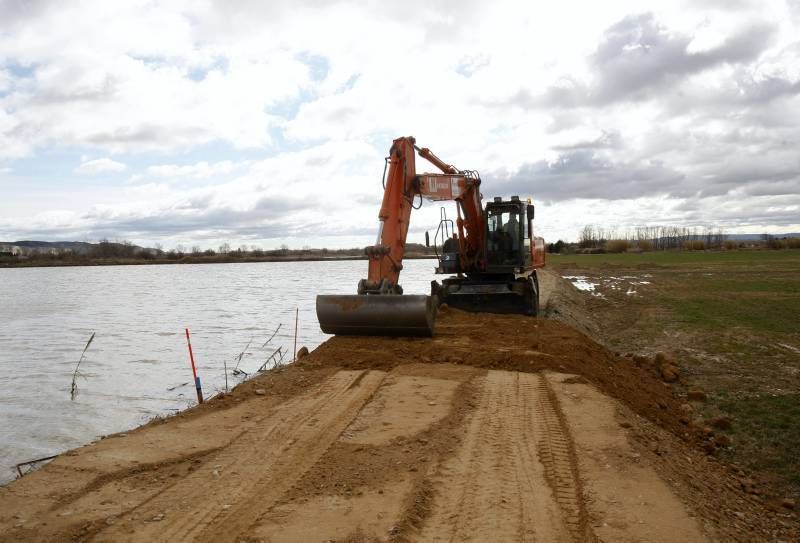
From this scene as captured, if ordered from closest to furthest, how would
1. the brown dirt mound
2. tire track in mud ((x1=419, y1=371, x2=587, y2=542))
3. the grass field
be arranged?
tire track in mud ((x1=419, y1=371, x2=587, y2=542)) < the grass field < the brown dirt mound

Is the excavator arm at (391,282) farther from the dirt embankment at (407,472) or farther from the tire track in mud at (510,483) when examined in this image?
the tire track in mud at (510,483)

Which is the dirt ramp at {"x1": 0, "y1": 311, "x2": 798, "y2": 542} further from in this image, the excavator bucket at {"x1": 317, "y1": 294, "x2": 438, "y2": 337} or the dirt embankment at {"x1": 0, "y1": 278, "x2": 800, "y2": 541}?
the excavator bucket at {"x1": 317, "y1": 294, "x2": 438, "y2": 337}

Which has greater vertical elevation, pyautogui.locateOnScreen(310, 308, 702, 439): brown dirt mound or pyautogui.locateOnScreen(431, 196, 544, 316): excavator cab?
pyautogui.locateOnScreen(431, 196, 544, 316): excavator cab

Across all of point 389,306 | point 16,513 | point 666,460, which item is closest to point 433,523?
point 666,460

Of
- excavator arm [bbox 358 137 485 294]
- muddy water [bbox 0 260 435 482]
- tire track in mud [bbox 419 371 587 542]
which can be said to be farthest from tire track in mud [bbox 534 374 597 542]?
muddy water [bbox 0 260 435 482]

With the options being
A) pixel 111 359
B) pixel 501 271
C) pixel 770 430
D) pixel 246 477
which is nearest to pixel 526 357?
pixel 770 430

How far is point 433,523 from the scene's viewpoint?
16.6 feet

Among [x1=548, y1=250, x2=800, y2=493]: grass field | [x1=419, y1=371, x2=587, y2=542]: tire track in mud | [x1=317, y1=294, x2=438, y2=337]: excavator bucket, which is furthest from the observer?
[x1=317, y1=294, x2=438, y2=337]: excavator bucket

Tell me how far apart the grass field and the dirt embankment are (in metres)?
0.76

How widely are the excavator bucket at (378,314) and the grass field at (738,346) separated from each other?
494 centimetres

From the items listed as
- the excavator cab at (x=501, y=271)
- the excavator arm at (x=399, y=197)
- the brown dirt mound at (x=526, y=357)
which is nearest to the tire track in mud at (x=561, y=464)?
the brown dirt mound at (x=526, y=357)

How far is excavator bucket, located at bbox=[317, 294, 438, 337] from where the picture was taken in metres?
11.9

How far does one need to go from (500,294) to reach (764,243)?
11359 cm

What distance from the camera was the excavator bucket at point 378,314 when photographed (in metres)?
11.9
